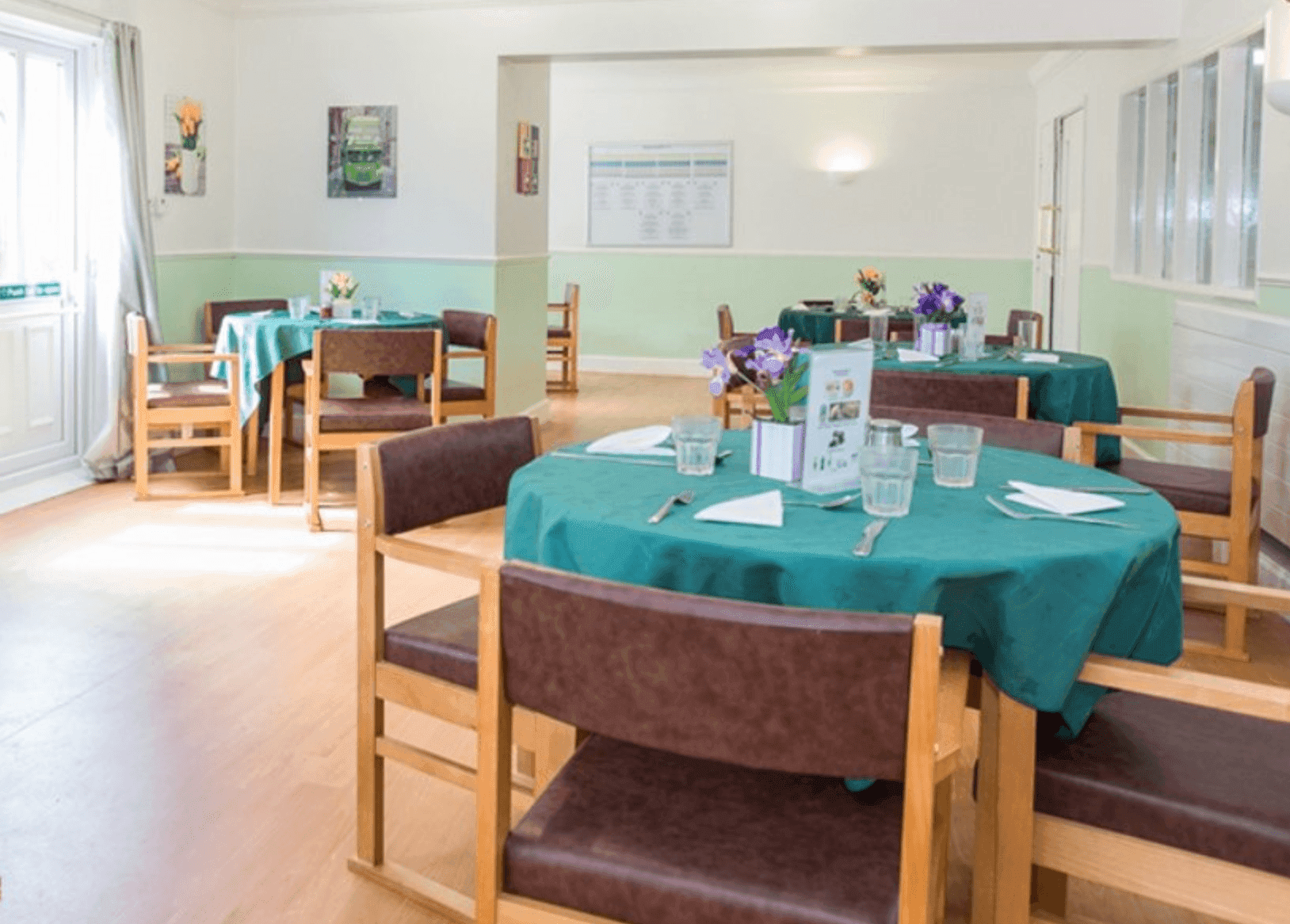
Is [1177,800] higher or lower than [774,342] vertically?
lower

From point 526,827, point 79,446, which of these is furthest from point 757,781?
point 79,446

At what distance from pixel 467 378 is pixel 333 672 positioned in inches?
164

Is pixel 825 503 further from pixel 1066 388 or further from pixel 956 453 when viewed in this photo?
pixel 1066 388

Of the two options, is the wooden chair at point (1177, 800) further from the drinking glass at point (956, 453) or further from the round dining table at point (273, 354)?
the round dining table at point (273, 354)

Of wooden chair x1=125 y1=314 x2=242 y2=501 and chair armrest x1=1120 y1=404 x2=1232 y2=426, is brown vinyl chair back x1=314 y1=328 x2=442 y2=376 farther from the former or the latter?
chair armrest x1=1120 y1=404 x2=1232 y2=426

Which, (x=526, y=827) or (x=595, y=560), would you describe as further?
(x=595, y=560)

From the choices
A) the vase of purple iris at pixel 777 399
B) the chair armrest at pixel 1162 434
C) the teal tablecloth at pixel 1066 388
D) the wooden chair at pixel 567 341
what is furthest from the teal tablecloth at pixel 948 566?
the wooden chair at pixel 567 341

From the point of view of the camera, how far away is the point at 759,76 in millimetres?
11016

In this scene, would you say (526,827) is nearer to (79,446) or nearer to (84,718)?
(84,718)

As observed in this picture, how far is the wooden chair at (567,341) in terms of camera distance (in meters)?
10.1

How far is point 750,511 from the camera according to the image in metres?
2.07


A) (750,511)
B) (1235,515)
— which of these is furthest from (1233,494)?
(750,511)

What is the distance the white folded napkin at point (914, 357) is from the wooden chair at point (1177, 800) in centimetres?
286

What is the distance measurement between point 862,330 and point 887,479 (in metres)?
4.50
